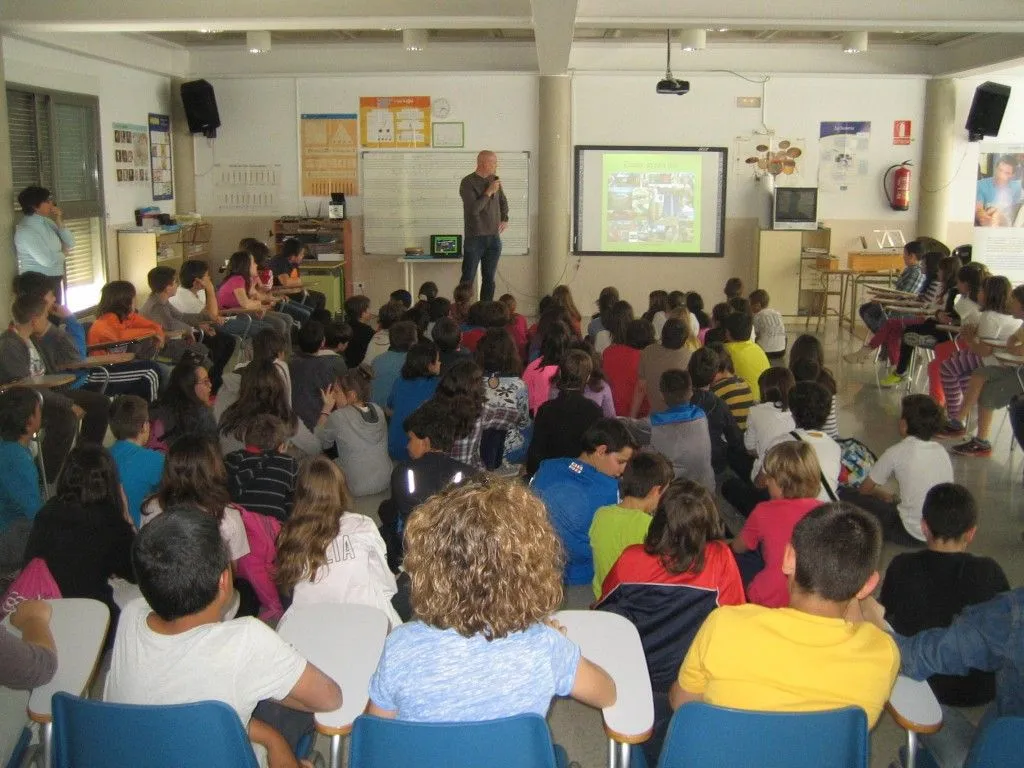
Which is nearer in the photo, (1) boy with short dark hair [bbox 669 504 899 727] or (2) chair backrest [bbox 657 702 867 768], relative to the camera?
(2) chair backrest [bbox 657 702 867 768]

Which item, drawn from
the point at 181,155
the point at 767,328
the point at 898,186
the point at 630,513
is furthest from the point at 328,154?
the point at 630,513

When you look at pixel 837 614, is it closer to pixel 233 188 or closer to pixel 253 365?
pixel 253 365

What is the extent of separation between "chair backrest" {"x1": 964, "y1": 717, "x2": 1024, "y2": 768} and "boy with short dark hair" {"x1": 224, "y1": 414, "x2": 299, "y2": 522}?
248cm

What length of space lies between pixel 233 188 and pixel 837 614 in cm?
1036

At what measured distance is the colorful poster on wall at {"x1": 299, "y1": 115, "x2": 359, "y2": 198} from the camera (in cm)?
1112

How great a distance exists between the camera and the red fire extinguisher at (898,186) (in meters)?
10.8

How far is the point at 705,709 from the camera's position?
71.4 inches

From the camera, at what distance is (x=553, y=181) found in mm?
10844

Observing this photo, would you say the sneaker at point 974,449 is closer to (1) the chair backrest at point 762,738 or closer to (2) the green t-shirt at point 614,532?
(2) the green t-shirt at point 614,532

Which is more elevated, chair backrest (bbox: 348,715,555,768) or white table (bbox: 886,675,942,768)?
chair backrest (bbox: 348,715,555,768)

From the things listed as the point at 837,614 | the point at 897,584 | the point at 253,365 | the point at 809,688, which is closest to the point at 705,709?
the point at 809,688

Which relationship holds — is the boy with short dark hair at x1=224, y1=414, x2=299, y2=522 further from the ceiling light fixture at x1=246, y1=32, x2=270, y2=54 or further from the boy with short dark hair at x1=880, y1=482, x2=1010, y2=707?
the ceiling light fixture at x1=246, y1=32, x2=270, y2=54

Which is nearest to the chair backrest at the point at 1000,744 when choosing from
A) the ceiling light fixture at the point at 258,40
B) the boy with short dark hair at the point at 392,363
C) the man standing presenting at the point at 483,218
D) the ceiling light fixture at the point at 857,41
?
the boy with short dark hair at the point at 392,363

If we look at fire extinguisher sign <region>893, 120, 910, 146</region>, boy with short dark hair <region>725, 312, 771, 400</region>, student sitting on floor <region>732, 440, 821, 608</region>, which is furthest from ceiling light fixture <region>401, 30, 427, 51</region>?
student sitting on floor <region>732, 440, 821, 608</region>
